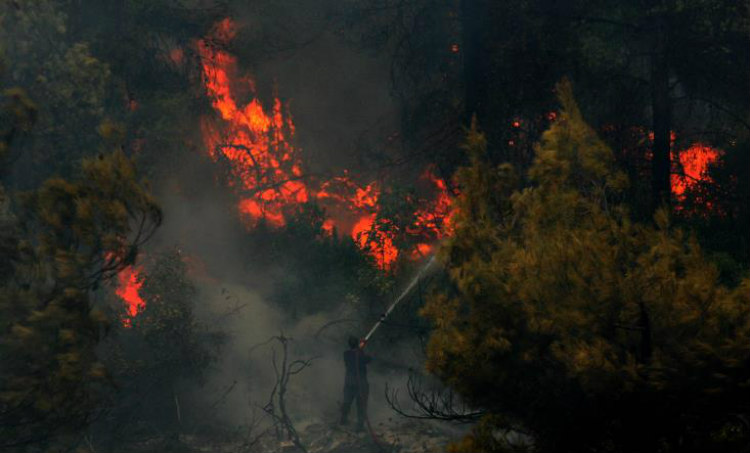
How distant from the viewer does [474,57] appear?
57.8 feet

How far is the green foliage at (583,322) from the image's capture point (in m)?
5.97

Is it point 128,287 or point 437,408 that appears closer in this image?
point 437,408

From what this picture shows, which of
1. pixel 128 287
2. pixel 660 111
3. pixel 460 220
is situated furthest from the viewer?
pixel 128 287

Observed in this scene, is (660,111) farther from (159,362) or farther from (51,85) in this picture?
(51,85)

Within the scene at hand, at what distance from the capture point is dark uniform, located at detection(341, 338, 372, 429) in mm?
15094

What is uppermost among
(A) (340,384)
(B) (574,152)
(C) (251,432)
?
(A) (340,384)

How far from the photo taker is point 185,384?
17.4 metres

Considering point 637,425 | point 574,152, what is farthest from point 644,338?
point 574,152

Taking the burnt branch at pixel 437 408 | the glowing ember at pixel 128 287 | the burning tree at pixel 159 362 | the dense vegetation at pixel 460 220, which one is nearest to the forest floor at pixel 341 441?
the burning tree at pixel 159 362

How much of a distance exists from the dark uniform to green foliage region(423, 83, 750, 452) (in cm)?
782

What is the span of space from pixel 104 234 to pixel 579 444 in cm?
526

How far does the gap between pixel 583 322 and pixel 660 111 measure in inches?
414

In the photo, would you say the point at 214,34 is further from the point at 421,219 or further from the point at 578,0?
the point at 578,0

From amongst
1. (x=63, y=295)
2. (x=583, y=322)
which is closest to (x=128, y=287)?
(x=63, y=295)
